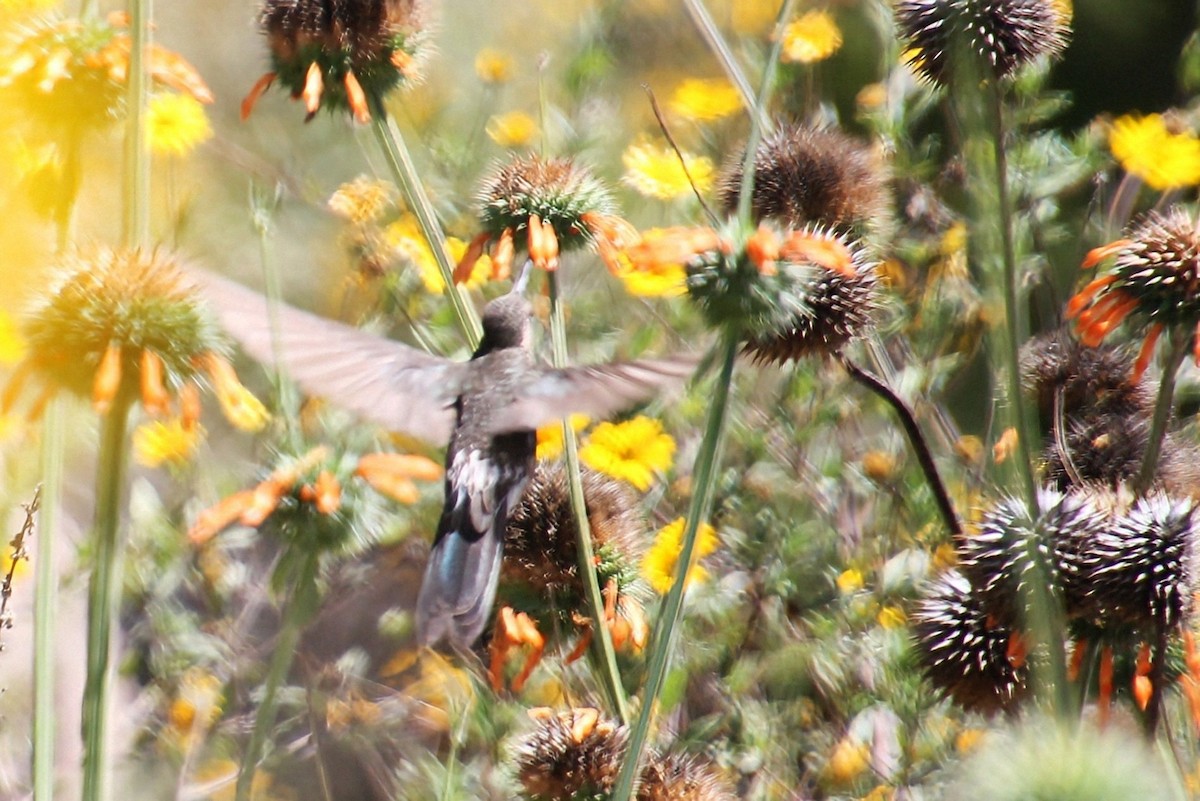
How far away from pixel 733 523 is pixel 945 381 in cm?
45

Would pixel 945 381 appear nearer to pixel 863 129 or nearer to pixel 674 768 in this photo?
pixel 863 129

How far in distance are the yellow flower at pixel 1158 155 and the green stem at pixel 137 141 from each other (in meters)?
1.61

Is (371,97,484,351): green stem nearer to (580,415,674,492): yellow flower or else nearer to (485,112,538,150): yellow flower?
(580,415,674,492): yellow flower

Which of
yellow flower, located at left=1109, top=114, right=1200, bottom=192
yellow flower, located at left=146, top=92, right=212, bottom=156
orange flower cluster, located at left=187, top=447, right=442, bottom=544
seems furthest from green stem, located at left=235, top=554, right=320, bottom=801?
yellow flower, located at left=1109, top=114, right=1200, bottom=192

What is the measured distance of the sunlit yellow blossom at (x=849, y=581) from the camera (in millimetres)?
2004

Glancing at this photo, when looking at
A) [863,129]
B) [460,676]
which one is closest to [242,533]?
[460,676]

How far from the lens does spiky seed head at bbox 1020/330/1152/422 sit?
5.39 ft

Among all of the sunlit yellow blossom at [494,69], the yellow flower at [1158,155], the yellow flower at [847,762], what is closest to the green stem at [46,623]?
the yellow flower at [847,762]

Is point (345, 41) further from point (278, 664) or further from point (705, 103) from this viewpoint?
point (705, 103)

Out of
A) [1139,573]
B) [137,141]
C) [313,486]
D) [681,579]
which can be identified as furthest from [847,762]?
[137,141]

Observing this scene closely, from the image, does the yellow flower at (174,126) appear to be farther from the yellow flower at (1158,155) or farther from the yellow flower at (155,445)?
the yellow flower at (1158,155)

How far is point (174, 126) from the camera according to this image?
2.15m

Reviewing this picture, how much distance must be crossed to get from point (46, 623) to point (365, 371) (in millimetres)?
744

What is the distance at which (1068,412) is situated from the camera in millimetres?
1675
